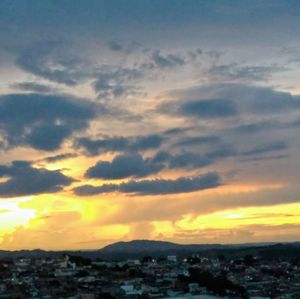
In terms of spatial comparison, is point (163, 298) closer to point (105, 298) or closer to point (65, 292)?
point (105, 298)

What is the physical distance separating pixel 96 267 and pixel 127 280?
12.2m

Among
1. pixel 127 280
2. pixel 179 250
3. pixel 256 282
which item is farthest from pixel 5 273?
pixel 179 250

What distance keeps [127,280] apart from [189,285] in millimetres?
5770

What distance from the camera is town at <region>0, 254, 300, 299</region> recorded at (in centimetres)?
4472

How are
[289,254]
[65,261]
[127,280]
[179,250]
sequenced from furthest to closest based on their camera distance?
1. [179,250]
2. [289,254]
3. [65,261]
4. [127,280]

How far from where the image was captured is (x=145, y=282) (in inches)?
2137

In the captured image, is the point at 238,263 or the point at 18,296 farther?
the point at 238,263

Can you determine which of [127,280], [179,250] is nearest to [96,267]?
[127,280]

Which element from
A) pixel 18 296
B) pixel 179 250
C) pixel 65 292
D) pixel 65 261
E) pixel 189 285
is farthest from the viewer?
pixel 179 250

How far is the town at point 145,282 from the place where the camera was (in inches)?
1761

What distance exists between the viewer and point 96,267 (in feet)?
217

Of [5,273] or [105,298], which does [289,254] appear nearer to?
[5,273]

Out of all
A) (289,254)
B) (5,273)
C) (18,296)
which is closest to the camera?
(18,296)

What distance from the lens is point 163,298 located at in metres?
41.9
